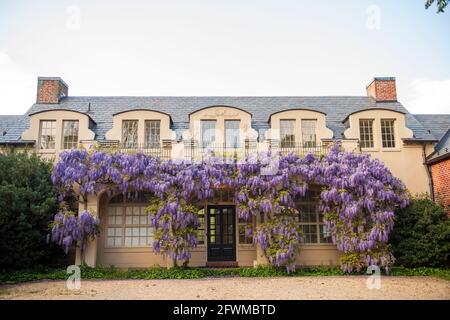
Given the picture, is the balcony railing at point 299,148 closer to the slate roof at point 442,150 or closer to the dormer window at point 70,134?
the slate roof at point 442,150

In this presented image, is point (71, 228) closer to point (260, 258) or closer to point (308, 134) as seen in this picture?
point (260, 258)

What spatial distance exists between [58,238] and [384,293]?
9.99 m

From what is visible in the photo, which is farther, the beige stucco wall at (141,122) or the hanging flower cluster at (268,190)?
the beige stucco wall at (141,122)

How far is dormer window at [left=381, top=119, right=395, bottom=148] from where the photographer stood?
598 inches

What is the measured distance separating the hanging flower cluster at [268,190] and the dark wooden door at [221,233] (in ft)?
4.69

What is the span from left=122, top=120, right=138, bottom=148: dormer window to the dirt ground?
5.66 metres

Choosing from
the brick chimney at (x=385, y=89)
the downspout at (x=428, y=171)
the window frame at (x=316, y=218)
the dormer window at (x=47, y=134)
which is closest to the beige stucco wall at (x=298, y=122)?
the window frame at (x=316, y=218)

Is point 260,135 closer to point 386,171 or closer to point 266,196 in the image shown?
point 266,196

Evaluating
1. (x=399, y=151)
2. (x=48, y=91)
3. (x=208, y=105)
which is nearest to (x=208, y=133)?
(x=208, y=105)

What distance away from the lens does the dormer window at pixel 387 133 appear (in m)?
15.2

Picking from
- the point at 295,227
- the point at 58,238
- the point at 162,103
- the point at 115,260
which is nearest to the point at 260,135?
the point at 295,227

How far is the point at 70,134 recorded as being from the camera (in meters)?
15.1

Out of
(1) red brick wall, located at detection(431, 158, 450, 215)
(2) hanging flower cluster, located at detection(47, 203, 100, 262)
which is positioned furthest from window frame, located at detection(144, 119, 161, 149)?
(1) red brick wall, located at detection(431, 158, 450, 215)
